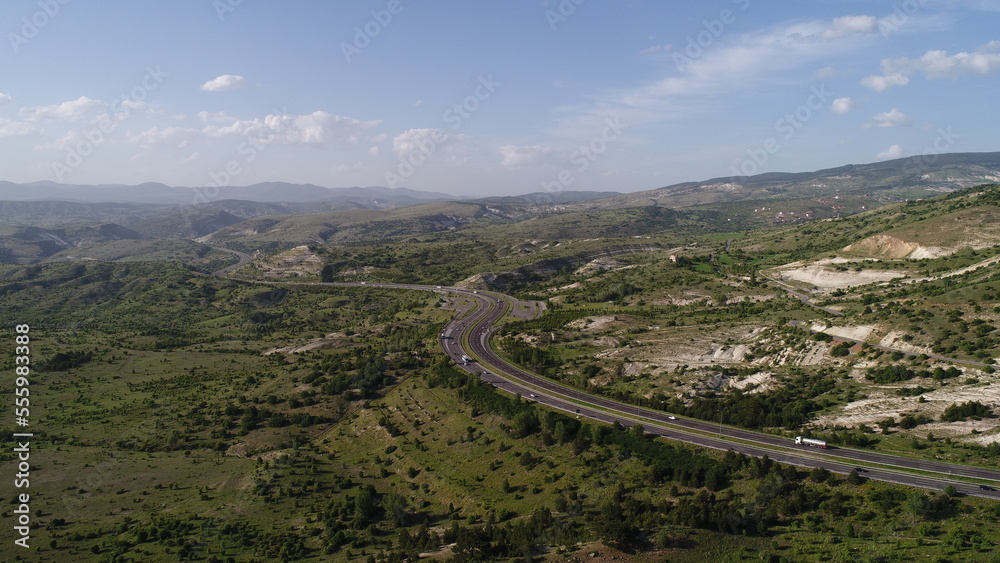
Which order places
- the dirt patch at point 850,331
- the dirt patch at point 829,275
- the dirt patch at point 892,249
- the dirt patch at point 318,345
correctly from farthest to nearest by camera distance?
the dirt patch at point 318,345, the dirt patch at point 892,249, the dirt patch at point 829,275, the dirt patch at point 850,331

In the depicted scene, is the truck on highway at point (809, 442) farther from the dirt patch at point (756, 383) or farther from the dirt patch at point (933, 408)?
the dirt patch at point (756, 383)

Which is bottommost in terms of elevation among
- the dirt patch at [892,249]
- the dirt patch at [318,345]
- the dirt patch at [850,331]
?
the dirt patch at [318,345]

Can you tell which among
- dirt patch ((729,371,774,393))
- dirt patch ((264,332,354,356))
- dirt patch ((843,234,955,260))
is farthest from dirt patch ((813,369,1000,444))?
dirt patch ((264,332,354,356))

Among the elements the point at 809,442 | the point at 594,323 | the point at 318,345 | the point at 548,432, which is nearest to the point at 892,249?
the point at 594,323

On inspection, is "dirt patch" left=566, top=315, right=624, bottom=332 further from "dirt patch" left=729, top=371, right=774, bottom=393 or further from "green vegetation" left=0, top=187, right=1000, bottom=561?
"dirt patch" left=729, top=371, right=774, bottom=393

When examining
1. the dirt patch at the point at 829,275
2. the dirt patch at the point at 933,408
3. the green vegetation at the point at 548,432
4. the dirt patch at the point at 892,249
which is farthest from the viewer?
the dirt patch at the point at 892,249

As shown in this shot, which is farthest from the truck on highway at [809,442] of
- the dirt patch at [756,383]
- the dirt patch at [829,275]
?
the dirt patch at [829,275]

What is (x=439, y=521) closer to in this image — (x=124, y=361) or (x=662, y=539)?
(x=662, y=539)
